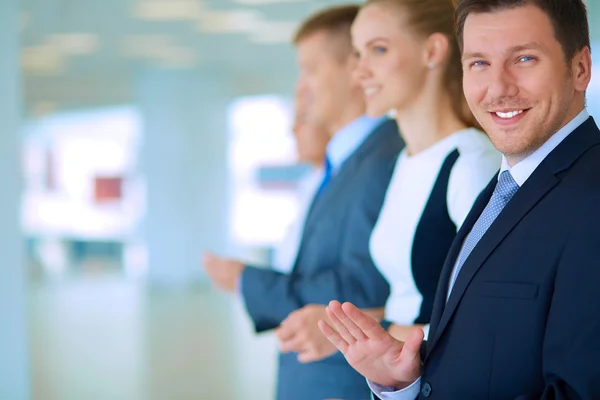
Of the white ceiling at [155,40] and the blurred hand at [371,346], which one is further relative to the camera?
the white ceiling at [155,40]

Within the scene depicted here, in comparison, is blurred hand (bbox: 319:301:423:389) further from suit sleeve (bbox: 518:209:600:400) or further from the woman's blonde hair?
the woman's blonde hair

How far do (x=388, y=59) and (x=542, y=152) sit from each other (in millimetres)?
764

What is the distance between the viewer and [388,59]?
1.97m

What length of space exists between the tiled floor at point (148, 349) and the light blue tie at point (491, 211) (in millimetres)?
4884

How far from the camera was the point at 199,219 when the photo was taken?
13648 mm

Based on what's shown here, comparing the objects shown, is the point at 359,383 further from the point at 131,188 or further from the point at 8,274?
the point at 131,188

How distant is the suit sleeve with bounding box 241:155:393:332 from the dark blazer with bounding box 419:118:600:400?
2.78 ft

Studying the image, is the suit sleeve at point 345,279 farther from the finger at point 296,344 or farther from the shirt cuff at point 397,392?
the shirt cuff at point 397,392

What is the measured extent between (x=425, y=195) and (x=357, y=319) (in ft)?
1.67

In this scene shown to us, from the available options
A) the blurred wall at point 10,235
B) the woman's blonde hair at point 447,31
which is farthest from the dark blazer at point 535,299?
the blurred wall at point 10,235

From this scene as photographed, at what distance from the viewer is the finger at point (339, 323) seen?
4.62 feet

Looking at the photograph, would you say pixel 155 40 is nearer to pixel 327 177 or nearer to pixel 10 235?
pixel 10 235

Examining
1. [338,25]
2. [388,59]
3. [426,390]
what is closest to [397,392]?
[426,390]

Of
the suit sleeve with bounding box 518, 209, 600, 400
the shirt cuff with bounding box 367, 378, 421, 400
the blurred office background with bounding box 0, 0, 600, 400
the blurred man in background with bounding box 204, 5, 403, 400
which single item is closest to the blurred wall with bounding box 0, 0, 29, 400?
the blurred office background with bounding box 0, 0, 600, 400
